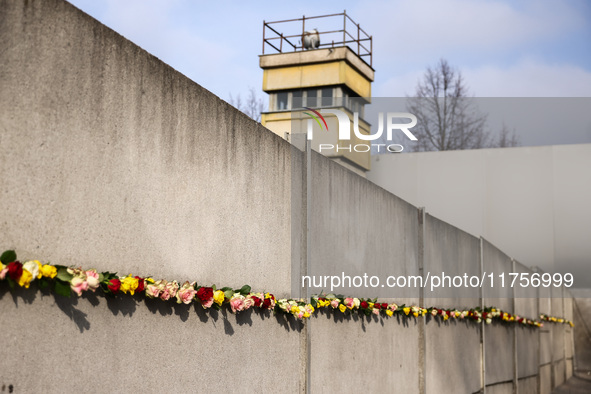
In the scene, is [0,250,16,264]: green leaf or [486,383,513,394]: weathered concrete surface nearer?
[0,250,16,264]: green leaf

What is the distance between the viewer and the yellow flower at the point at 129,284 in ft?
10.3

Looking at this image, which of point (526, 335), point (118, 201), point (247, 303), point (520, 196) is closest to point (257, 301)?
point (247, 303)

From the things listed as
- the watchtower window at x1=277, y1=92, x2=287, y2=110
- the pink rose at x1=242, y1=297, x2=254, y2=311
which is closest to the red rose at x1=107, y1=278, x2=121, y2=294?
the pink rose at x1=242, y1=297, x2=254, y2=311

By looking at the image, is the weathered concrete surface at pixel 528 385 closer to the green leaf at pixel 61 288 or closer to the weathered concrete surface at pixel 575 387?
the weathered concrete surface at pixel 575 387

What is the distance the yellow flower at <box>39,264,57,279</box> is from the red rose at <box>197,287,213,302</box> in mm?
1024

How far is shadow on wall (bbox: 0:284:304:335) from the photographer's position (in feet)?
8.85

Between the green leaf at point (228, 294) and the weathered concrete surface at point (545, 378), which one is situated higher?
the green leaf at point (228, 294)

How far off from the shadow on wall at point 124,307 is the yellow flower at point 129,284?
54 mm

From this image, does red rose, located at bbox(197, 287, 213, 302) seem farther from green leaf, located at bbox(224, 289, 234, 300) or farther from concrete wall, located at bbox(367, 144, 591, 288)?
concrete wall, located at bbox(367, 144, 591, 288)

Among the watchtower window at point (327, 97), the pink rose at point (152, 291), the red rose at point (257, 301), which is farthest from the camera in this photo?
the watchtower window at point (327, 97)

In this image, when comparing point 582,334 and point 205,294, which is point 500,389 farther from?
point 582,334

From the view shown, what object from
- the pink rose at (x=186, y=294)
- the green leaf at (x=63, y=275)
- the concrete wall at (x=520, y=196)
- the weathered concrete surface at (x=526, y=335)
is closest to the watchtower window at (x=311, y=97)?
the concrete wall at (x=520, y=196)

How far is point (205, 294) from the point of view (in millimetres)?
3723

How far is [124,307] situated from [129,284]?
130mm
